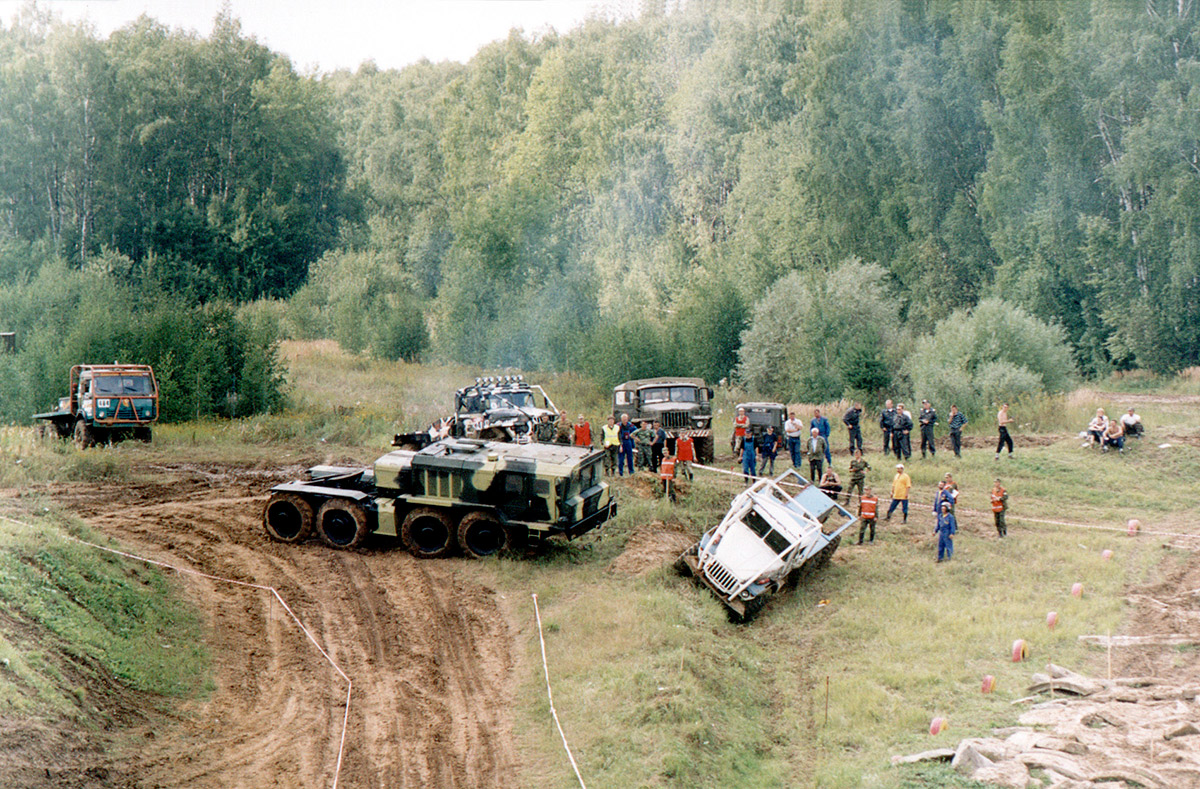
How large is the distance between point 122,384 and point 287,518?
11262mm

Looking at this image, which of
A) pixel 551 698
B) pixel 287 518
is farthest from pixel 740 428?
pixel 551 698

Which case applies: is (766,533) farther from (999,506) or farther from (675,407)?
(675,407)

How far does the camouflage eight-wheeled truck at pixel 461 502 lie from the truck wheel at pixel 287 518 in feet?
0.06

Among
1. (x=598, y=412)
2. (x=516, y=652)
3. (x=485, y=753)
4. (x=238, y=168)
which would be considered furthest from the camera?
(x=238, y=168)

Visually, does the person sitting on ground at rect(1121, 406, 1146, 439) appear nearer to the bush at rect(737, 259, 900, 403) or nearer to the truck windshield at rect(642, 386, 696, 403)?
the bush at rect(737, 259, 900, 403)

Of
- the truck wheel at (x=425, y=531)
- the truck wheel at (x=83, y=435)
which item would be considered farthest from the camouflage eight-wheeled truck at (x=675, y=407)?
the truck wheel at (x=83, y=435)

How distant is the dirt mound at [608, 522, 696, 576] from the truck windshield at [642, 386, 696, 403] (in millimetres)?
6693

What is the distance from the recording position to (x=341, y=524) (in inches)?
763

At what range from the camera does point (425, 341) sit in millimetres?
50031

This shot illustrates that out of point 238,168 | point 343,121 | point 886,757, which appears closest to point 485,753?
point 886,757

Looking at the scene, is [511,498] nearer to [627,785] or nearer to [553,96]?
[627,785]

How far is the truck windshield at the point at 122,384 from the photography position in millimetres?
27969

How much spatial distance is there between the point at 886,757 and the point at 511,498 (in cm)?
844

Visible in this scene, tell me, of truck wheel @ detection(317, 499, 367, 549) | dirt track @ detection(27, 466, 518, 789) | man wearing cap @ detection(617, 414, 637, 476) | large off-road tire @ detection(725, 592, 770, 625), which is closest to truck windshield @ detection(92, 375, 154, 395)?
dirt track @ detection(27, 466, 518, 789)
